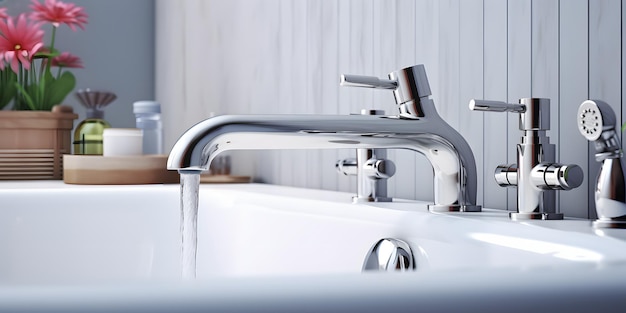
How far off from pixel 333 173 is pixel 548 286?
1008mm

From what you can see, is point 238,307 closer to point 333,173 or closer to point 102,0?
point 333,173

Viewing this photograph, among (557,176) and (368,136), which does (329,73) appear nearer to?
(368,136)

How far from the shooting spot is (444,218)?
74 cm

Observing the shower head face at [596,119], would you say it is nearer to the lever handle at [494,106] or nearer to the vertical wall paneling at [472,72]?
the lever handle at [494,106]

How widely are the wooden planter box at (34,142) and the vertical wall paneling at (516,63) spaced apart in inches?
44.5

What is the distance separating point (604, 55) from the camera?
727 mm

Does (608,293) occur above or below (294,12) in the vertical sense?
below

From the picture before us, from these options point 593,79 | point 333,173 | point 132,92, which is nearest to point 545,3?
point 593,79

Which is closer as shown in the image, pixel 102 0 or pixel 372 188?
pixel 372 188

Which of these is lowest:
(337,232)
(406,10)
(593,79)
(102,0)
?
(337,232)

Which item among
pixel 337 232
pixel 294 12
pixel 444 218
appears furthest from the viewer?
pixel 294 12

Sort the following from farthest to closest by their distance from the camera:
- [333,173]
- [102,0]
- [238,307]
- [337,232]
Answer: [102,0] → [333,173] → [337,232] → [238,307]

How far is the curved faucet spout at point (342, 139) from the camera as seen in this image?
70cm

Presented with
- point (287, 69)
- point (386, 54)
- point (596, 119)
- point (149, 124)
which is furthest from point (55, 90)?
point (596, 119)
